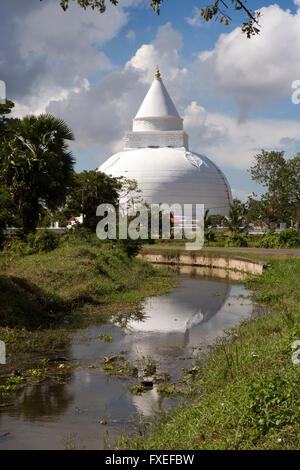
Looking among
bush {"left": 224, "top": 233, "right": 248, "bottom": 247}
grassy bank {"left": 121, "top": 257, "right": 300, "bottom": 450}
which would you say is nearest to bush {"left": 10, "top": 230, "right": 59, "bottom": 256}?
grassy bank {"left": 121, "top": 257, "right": 300, "bottom": 450}

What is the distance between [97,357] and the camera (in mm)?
7824

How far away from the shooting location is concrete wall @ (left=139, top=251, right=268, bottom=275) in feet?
70.4

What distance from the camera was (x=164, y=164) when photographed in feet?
180

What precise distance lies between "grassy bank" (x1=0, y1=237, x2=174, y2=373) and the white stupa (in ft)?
116

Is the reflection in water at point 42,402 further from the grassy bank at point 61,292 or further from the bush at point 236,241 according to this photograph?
the bush at point 236,241

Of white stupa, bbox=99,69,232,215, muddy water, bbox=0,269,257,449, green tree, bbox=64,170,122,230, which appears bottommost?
muddy water, bbox=0,269,257,449

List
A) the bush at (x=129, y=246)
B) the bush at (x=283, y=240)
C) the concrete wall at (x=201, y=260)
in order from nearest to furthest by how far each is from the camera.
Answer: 1. the bush at (x=129, y=246)
2. the concrete wall at (x=201, y=260)
3. the bush at (x=283, y=240)

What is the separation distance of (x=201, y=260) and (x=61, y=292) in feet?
48.1

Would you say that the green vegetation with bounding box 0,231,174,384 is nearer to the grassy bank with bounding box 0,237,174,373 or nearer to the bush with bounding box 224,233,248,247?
the grassy bank with bounding box 0,237,174,373

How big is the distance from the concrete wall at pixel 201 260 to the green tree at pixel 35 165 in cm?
815

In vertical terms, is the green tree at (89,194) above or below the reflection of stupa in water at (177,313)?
above

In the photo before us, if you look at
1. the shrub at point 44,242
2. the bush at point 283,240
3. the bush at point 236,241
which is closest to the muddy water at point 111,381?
the shrub at point 44,242

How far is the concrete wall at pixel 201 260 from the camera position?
21462 millimetres
